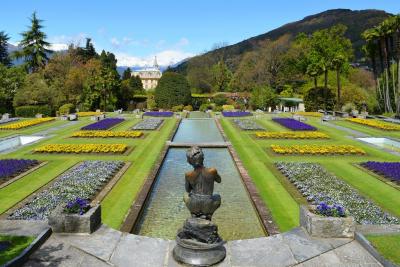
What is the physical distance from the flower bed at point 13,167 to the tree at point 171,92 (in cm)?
5213

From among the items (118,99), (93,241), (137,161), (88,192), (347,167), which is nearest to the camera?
(93,241)

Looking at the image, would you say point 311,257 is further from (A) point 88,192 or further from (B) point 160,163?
(B) point 160,163

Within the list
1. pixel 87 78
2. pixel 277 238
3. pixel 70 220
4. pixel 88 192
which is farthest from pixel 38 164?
pixel 87 78

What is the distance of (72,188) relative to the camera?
17781 millimetres

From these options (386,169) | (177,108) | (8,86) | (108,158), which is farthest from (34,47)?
(386,169)

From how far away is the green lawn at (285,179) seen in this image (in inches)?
609

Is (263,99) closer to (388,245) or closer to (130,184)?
(130,184)

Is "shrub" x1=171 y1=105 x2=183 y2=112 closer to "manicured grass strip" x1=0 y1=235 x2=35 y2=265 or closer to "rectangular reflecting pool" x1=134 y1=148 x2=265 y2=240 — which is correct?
"rectangular reflecting pool" x1=134 y1=148 x2=265 y2=240

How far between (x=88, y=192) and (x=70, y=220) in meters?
6.07

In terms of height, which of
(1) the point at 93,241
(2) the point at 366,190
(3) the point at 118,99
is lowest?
(2) the point at 366,190

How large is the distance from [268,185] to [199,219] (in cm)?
945

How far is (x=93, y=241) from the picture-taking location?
10977mm

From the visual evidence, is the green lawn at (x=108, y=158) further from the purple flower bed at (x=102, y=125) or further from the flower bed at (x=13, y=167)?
the purple flower bed at (x=102, y=125)

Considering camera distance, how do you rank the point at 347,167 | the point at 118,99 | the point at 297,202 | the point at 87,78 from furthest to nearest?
the point at 118,99, the point at 87,78, the point at 347,167, the point at 297,202
